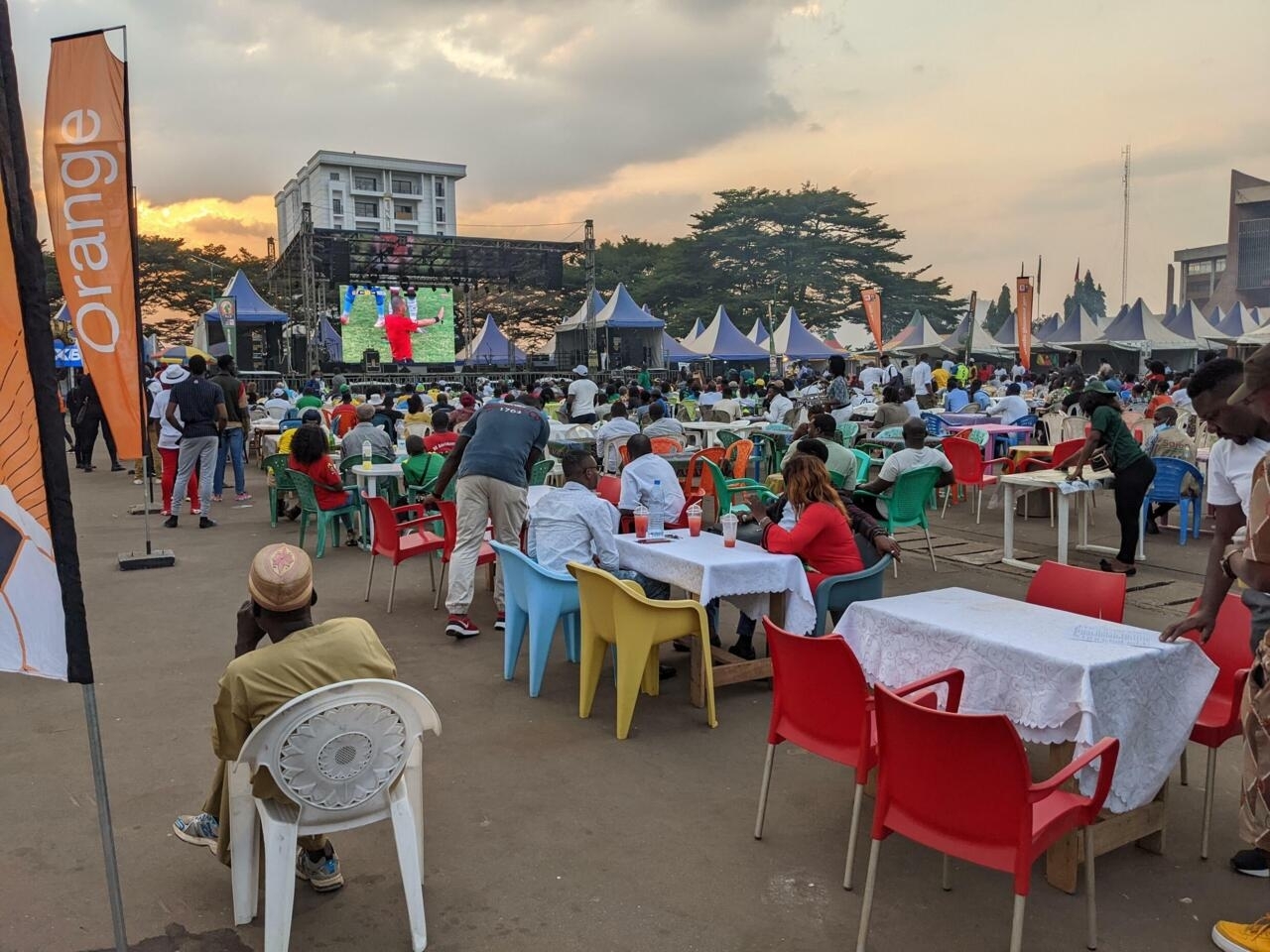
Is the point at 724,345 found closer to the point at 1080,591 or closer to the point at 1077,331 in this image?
the point at 1077,331

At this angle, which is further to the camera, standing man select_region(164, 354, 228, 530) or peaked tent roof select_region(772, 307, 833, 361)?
peaked tent roof select_region(772, 307, 833, 361)

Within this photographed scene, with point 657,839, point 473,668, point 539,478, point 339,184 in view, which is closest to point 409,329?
point 539,478

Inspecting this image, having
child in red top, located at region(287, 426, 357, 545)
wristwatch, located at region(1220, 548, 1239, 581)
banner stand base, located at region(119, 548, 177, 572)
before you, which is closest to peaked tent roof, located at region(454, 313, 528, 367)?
child in red top, located at region(287, 426, 357, 545)

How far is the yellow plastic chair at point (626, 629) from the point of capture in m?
4.17

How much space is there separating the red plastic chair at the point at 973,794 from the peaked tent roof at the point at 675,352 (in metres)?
26.9

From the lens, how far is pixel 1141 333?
30438mm

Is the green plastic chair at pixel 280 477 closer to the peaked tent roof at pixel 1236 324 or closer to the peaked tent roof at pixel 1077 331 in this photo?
the peaked tent roof at pixel 1077 331

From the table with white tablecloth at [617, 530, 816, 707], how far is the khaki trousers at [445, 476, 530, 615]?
3.94 ft

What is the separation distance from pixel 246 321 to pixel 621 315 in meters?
10.3

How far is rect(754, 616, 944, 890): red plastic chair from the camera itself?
290 centimetres

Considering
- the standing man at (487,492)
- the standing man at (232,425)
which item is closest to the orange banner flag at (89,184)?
the standing man at (487,492)

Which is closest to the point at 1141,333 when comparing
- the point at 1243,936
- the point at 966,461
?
the point at 966,461

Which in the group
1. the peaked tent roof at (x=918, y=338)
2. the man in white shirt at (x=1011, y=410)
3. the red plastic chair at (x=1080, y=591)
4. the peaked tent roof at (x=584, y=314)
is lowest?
the red plastic chair at (x=1080, y=591)

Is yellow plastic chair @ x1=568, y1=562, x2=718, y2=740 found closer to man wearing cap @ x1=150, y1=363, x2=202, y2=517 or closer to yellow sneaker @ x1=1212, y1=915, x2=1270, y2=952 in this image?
yellow sneaker @ x1=1212, y1=915, x2=1270, y2=952
